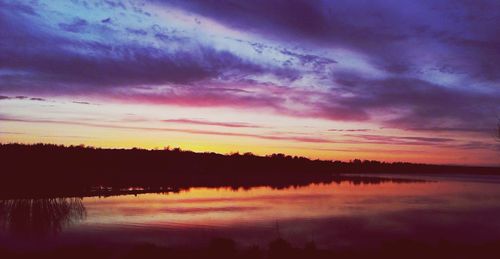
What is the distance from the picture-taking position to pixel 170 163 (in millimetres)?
113750

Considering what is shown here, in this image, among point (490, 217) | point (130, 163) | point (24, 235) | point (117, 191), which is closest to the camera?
point (24, 235)

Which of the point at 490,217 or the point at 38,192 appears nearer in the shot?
the point at 38,192

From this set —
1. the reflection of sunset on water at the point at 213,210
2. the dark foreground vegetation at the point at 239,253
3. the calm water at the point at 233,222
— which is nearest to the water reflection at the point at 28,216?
the calm water at the point at 233,222

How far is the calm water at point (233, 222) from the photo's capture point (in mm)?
20203

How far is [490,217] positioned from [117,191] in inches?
1333

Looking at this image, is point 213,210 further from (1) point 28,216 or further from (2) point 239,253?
(2) point 239,253

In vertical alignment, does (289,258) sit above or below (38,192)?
below

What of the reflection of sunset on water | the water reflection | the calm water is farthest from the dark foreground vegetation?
the reflection of sunset on water

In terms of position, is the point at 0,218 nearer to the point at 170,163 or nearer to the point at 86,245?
the point at 86,245

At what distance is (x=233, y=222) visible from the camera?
29.0 meters

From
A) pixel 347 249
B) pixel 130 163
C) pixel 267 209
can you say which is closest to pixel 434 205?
pixel 267 209

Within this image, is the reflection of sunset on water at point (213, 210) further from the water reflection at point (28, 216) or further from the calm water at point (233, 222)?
the water reflection at point (28, 216)

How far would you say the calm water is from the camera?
795 inches

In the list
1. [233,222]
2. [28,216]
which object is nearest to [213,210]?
[233,222]
